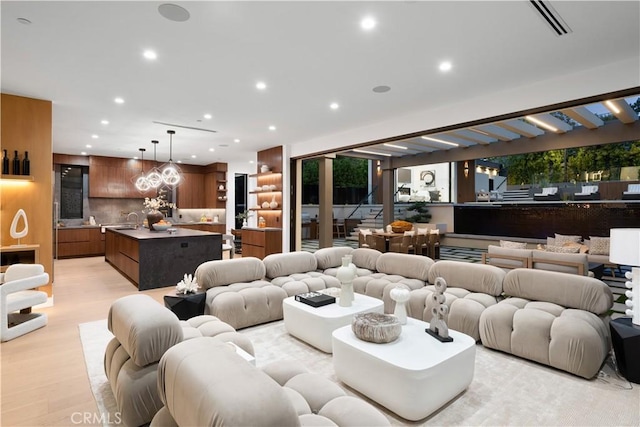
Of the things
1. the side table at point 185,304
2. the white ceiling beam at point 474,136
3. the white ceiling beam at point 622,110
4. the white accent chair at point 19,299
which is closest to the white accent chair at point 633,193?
the white ceiling beam at point 622,110

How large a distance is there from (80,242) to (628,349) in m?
11.3

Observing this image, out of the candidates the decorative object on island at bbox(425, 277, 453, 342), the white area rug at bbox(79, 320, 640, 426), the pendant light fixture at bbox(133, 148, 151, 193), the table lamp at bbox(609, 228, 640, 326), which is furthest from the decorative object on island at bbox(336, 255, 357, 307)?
the pendant light fixture at bbox(133, 148, 151, 193)

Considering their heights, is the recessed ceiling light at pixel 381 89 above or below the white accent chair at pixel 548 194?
above

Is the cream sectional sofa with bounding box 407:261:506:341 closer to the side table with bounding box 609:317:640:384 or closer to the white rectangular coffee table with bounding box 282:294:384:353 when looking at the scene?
the white rectangular coffee table with bounding box 282:294:384:353

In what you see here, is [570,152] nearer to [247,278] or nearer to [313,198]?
[313,198]

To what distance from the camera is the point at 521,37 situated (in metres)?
3.10

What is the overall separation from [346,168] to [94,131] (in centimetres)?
1269

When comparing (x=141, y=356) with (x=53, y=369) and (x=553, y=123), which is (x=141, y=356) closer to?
(x=53, y=369)

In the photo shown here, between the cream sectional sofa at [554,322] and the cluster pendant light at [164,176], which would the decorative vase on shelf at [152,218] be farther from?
the cream sectional sofa at [554,322]

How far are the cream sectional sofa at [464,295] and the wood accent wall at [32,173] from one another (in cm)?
537

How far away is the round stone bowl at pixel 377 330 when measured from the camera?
244cm

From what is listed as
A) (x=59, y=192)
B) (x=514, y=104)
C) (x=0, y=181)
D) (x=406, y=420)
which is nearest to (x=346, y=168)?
(x=59, y=192)

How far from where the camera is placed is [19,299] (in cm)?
370

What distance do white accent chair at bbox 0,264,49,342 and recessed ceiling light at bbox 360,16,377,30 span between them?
4.47 metres
